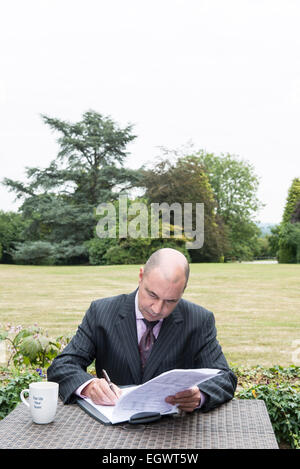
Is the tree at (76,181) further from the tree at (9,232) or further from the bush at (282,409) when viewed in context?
the bush at (282,409)

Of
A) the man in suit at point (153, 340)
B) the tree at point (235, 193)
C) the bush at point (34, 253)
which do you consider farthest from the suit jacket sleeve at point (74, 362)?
the tree at point (235, 193)

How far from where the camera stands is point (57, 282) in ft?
42.1

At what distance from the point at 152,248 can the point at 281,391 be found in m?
16.3

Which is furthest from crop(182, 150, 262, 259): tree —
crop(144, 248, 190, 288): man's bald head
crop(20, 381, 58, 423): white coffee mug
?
crop(20, 381, 58, 423): white coffee mug

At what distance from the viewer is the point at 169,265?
1.51 m

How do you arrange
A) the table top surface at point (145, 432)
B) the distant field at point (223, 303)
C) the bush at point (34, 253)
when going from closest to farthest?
the table top surface at point (145, 432) → the distant field at point (223, 303) → the bush at point (34, 253)

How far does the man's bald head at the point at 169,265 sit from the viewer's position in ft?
4.93

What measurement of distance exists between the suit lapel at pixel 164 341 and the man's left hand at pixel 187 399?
25cm

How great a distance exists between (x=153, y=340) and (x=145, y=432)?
45 centimetres

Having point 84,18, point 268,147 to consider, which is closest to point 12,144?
point 84,18

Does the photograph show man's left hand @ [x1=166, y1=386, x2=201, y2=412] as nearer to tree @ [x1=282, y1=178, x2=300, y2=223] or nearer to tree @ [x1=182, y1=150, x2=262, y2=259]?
tree @ [x1=282, y1=178, x2=300, y2=223]

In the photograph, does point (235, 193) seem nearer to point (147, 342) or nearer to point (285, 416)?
point (285, 416)

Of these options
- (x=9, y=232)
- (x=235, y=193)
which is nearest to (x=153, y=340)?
(x=9, y=232)

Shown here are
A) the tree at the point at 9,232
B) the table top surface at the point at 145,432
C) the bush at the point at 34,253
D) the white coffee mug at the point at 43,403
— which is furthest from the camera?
the tree at the point at 9,232
